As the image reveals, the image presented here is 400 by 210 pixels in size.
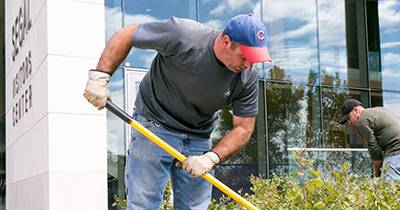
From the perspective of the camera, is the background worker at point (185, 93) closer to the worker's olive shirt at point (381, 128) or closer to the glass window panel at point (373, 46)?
the worker's olive shirt at point (381, 128)

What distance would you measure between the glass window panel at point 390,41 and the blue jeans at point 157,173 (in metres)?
9.47

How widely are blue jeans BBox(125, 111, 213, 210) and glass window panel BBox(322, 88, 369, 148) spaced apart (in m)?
7.63

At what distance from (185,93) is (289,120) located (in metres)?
7.42

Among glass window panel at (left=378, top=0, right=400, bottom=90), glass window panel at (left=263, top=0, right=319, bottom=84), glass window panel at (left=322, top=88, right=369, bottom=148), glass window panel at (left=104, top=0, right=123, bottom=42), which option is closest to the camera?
glass window panel at (left=104, top=0, right=123, bottom=42)

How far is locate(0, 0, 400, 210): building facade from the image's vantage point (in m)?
5.33

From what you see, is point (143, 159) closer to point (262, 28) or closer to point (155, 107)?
point (155, 107)

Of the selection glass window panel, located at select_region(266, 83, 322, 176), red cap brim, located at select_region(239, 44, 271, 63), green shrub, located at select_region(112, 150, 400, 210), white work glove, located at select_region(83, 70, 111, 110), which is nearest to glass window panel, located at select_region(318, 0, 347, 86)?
glass window panel, located at select_region(266, 83, 322, 176)

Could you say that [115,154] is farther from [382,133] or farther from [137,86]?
[382,133]

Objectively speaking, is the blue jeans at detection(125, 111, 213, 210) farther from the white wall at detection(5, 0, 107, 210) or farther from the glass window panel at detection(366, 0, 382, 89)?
the glass window panel at detection(366, 0, 382, 89)

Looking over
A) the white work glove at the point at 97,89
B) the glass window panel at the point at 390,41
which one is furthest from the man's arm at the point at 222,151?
the glass window panel at the point at 390,41

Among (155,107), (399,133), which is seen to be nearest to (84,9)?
(155,107)

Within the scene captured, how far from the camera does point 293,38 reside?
405 inches

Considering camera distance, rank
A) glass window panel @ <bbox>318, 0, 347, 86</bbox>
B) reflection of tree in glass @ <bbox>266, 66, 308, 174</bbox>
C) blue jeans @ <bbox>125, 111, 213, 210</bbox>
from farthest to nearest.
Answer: glass window panel @ <bbox>318, 0, 347, 86</bbox>
reflection of tree in glass @ <bbox>266, 66, 308, 174</bbox>
blue jeans @ <bbox>125, 111, 213, 210</bbox>

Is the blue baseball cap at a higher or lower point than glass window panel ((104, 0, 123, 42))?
lower
